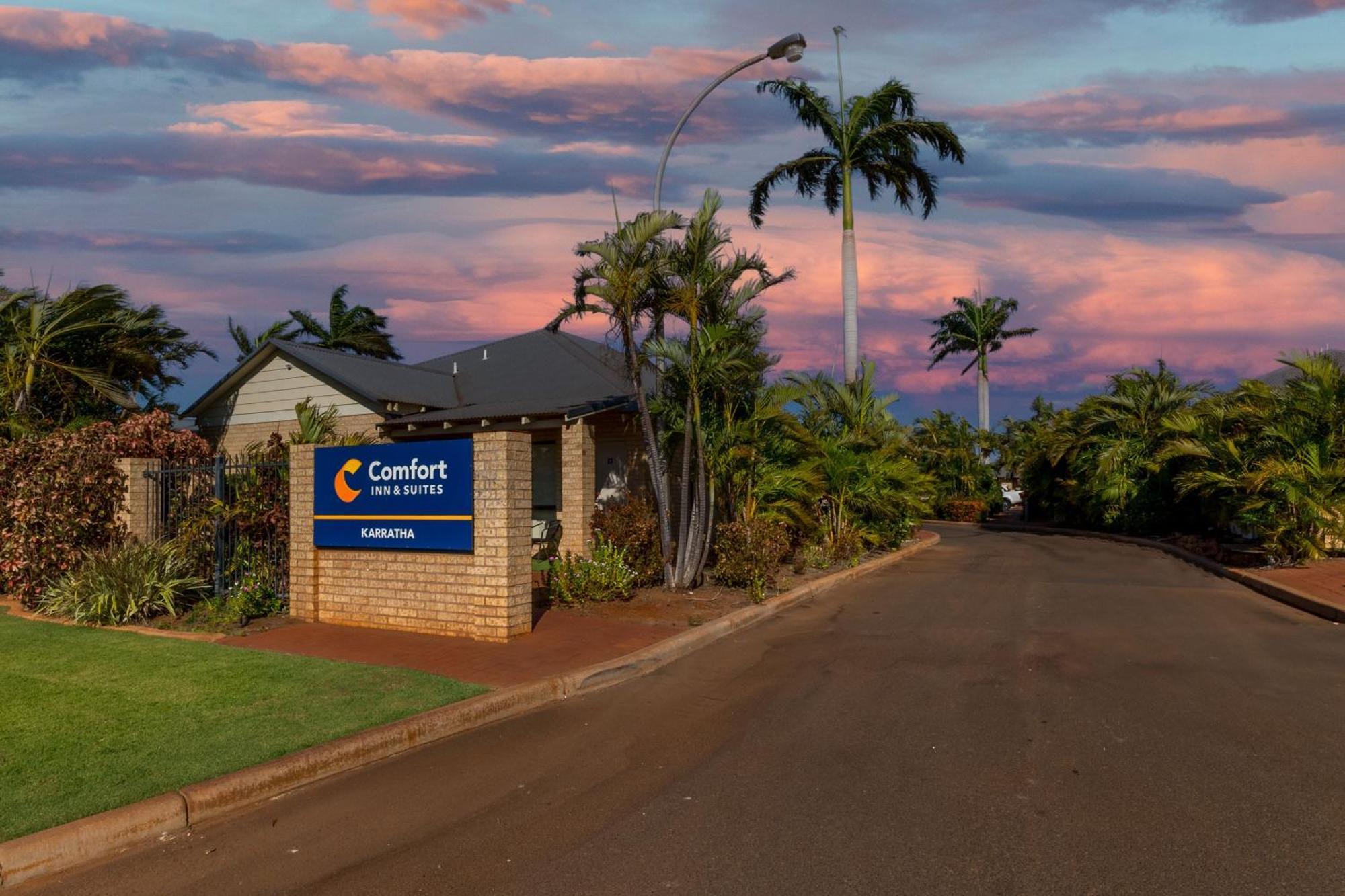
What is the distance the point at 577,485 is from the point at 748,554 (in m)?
3.31

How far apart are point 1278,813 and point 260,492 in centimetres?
1144

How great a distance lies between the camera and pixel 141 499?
13031 millimetres

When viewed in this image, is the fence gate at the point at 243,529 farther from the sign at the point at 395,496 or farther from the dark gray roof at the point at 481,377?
the dark gray roof at the point at 481,377

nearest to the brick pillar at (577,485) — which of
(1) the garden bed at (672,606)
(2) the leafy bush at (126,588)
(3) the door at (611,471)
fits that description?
(1) the garden bed at (672,606)

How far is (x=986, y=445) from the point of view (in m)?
38.5

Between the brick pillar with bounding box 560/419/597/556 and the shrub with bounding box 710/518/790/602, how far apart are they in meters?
2.22

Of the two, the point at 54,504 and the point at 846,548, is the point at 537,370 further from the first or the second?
the point at 54,504

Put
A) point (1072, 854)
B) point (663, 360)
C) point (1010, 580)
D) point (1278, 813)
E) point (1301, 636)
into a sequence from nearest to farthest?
point (1072, 854) → point (1278, 813) → point (1301, 636) → point (663, 360) → point (1010, 580)

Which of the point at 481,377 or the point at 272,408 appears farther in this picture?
the point at 481,377

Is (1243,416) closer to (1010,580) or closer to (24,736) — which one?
(1010,580)

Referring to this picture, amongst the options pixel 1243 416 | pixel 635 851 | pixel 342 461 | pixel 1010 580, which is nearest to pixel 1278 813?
pixel 635 851

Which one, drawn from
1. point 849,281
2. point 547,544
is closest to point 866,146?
point 849,281

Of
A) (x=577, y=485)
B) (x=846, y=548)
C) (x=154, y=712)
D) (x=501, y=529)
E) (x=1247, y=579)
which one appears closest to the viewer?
(x=154, y=712)

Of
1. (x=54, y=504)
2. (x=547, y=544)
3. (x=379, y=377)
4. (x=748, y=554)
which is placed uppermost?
(x=379, y=377)
